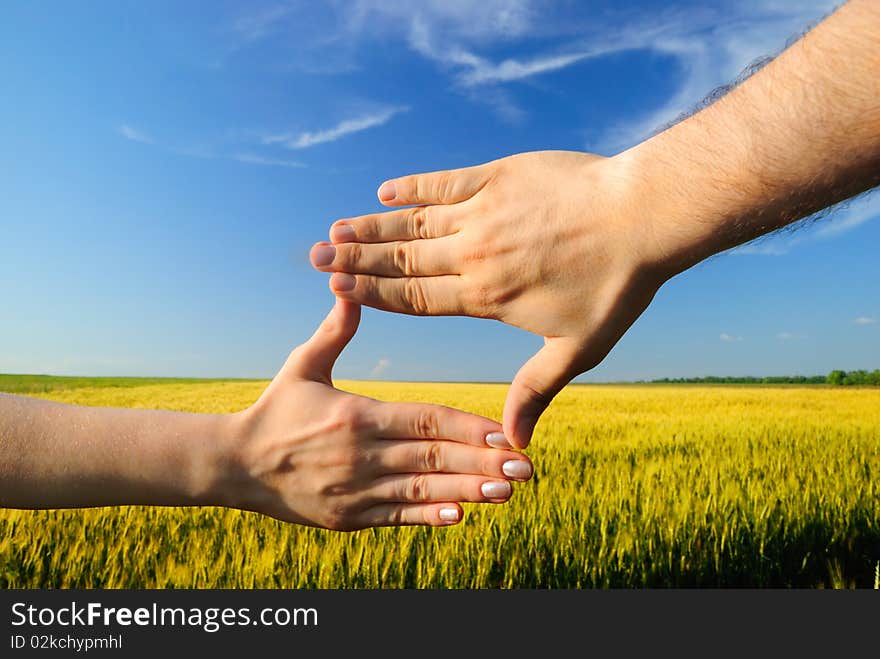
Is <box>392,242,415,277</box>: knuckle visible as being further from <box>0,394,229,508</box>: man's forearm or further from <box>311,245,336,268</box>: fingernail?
<box>0,394,229,508</box>: man's forearm

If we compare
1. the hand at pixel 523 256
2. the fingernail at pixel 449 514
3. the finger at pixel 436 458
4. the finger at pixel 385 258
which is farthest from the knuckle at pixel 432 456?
the finger at pixel 385 258

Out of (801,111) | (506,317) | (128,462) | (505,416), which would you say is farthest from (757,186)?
(128,462)

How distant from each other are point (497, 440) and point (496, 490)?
13cm

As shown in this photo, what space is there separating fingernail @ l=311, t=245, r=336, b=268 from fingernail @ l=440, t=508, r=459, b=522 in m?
0.75

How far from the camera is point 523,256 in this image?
1.45 metres

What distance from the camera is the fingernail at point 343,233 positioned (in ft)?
5.69

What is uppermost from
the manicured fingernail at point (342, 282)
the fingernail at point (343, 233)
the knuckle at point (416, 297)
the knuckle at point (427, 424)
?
the fingernail at point (343, 233)

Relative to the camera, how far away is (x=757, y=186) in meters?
1.20

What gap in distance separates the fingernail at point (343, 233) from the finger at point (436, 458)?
1.86ft

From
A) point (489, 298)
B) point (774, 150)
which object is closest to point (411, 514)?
point (489, 298)

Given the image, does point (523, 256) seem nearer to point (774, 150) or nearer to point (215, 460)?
point (774, 150)

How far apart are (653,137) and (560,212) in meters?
0.26

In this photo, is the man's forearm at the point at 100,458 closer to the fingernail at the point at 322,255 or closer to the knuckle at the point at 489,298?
the fingernail at the point at 322,255

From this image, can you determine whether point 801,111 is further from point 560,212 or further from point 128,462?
point 128,462
